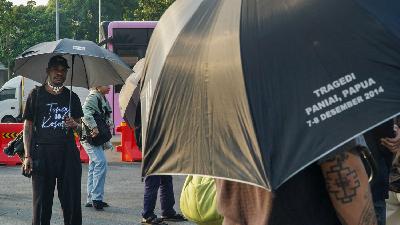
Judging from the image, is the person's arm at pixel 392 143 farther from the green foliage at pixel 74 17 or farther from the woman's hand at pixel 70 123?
the green foliage at pixel 74 17

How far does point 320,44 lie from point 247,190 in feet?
2.01

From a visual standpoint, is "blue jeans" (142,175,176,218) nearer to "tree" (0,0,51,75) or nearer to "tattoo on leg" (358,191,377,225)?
"tattoo on leg" (358,191,377,225)

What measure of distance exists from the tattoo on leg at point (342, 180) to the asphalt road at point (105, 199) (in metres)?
5.40

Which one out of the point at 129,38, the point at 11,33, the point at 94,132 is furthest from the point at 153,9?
the point at 94,132

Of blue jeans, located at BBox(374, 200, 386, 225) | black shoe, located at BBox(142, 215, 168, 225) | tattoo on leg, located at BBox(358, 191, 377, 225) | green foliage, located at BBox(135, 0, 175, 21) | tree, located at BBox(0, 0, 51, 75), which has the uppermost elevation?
tree, located at BBox(0, 0, 51, 75)

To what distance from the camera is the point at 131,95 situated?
7.18 metres

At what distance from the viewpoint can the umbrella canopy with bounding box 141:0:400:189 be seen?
208cm

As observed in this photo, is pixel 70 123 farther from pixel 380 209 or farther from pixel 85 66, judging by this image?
pixel 380 209

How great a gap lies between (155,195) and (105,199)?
6.31 feet

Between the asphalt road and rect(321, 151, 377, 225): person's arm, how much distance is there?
5.37 metres

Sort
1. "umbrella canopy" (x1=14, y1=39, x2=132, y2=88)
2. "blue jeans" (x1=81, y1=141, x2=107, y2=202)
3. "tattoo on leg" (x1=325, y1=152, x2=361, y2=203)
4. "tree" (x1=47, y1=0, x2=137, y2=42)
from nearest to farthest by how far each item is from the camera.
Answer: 1. "tattoo on leg" (x1=325, y1=152, x2=361, y2=203)
2. "umbrella canopy" (x1=14, y1=39, x2=132, y2=88)
3. "blue jeans" (x1=81, y1=141, x2=107, y2=202)
4. "tree" (x1=47, y1=0, x2=137, y2=42)

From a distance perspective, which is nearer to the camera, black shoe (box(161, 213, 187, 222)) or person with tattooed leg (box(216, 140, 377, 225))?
person with tattooed leg (box(216, 140, 377, 225))

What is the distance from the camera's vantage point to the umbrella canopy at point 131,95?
23.3ft

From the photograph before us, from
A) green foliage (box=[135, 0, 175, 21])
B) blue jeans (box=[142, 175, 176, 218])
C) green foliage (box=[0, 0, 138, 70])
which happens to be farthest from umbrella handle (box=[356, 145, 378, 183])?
green foliage (box=[0, 0, 138, 70])
